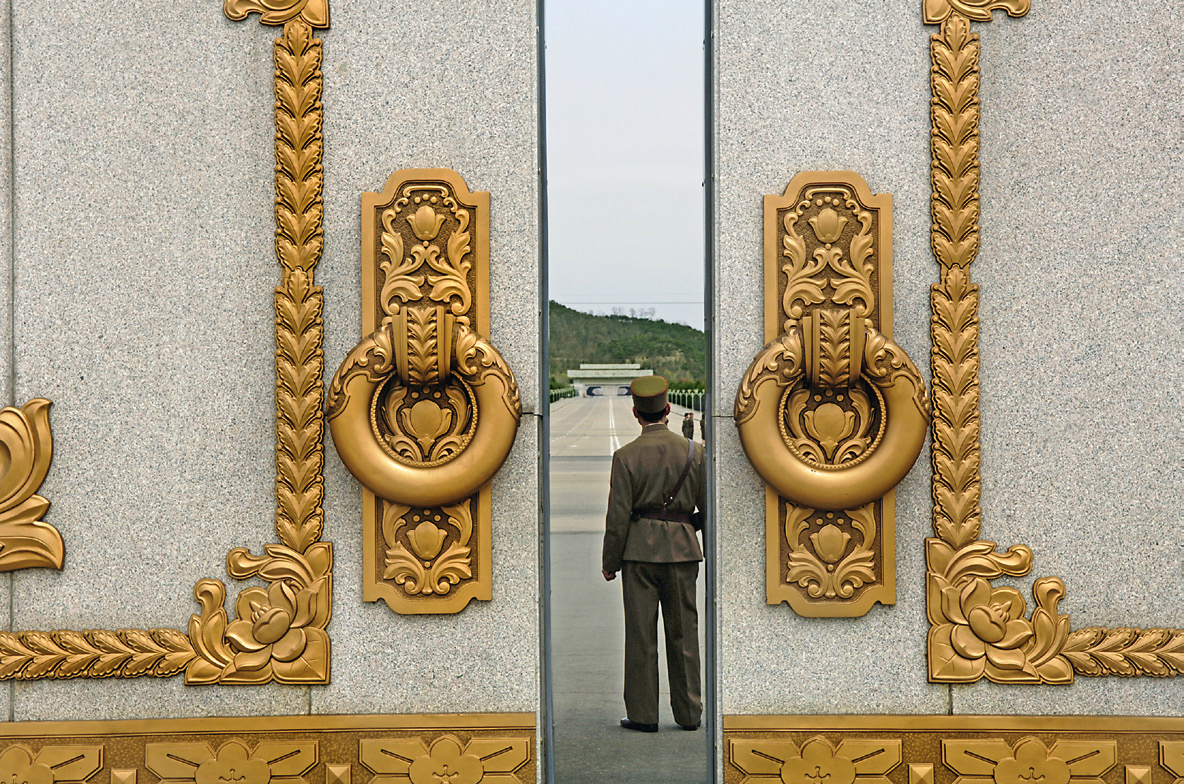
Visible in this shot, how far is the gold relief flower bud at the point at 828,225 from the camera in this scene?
10.2 ft

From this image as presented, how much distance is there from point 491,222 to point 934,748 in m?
2.24

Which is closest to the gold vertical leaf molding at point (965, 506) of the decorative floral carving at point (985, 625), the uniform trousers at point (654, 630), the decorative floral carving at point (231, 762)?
the decorative floral carving at point (985, 625)

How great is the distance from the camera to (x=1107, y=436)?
3146mm

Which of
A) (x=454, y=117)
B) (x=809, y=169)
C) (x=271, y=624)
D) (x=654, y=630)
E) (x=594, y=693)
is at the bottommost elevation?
(x=594, y=693)

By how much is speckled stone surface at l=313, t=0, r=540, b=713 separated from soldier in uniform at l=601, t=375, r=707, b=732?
127 centimetres

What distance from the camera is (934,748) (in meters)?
3.14

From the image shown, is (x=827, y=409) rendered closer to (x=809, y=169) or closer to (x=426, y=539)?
(x=809, y=169)

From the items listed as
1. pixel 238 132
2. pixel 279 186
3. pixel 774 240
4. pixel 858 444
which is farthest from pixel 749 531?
pixel 238 132

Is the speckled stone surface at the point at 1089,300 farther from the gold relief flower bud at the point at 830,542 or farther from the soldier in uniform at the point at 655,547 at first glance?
the soldier in uniform at the point at 655,547

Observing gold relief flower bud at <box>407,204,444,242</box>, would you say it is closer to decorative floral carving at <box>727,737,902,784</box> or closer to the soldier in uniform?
the soldier in uniform

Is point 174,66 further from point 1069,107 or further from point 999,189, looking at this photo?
point 1069,107

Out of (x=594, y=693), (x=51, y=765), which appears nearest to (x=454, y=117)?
(x=51, y=765)

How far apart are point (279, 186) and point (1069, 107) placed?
259 centimetres

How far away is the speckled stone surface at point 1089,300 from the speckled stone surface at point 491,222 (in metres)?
1.48
